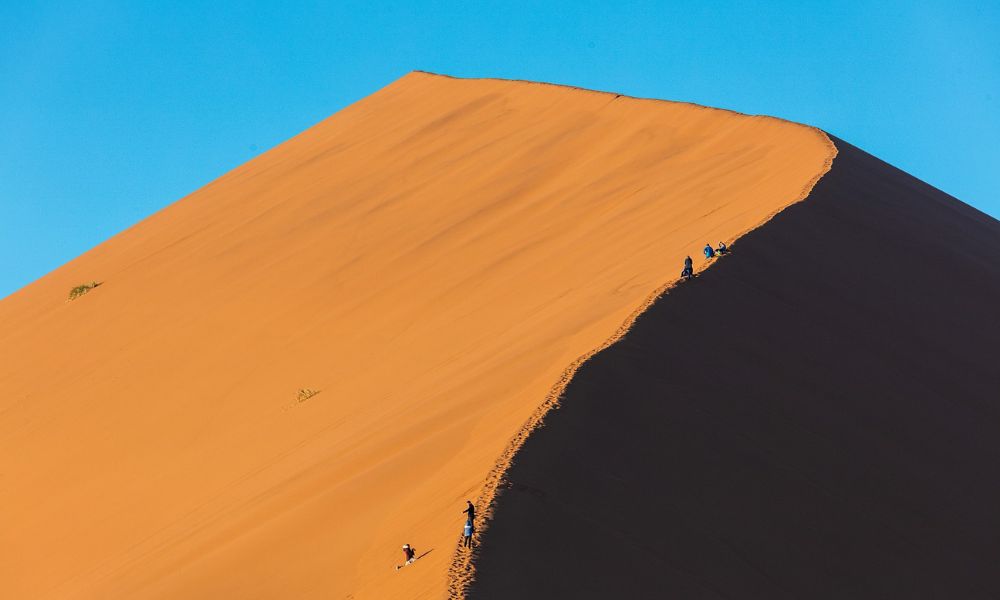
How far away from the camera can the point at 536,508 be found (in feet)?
35.0

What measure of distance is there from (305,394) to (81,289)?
598 inches

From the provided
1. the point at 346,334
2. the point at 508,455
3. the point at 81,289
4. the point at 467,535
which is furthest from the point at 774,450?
the point at 81,289

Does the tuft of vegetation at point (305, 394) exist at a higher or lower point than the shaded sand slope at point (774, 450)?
higher

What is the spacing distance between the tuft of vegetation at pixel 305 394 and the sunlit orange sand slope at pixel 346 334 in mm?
112

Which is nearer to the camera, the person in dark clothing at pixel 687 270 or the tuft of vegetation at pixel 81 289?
the person in dark clothing at pixel 687 270

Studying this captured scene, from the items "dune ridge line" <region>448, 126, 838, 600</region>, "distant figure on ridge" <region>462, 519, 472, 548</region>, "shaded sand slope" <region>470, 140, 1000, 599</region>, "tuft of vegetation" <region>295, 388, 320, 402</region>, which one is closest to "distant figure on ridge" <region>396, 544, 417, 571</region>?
"dune ridge line" <region>448, 126, 838, 600</region>

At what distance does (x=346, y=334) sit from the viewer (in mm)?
22781

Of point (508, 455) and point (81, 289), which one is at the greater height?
point (81, 289)

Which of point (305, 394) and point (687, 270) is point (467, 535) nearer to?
point (687, 270)

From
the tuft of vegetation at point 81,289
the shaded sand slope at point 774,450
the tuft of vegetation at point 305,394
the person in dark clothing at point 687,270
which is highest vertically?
the tuft of vegetation at point 81,289

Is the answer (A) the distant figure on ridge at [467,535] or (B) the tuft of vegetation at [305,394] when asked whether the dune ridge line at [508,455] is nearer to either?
(A) the distant figure on ridge at [467,535]

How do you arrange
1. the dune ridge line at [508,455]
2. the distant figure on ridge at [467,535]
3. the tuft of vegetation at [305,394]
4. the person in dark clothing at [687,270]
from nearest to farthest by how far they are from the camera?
the dune ridge line at [508,455] < the distant figure on ridge at [467,535] < the person in dark clothing at [687,270] < the tuft of vegetation at [305,394]

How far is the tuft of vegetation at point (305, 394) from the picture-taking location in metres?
19.8

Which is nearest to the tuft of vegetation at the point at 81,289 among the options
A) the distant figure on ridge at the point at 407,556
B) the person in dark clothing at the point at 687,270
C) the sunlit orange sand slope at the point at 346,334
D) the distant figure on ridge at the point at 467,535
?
the sunlit orange sand slope at the point at 346,334
